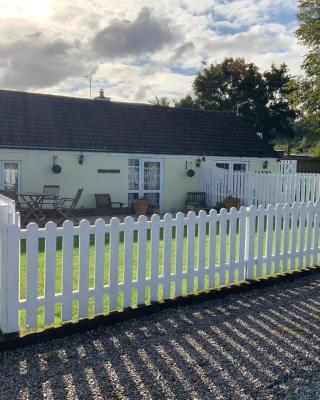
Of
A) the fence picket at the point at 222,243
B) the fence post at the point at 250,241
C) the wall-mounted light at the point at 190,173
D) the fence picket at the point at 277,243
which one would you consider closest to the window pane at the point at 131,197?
the wall-mounted light at the point at 190,173

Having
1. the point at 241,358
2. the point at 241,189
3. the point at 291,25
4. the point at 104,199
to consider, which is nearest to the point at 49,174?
→ the point at 104,199

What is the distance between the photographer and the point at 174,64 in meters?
30.1

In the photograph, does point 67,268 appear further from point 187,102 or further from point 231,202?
point 187,102

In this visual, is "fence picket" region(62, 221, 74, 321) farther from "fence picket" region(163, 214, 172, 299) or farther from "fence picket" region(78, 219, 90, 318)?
"fence picket" region(163, 214, 172, 299)

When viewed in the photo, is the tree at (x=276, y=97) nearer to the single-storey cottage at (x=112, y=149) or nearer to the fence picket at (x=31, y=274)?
the single-storey cottage at (x=112, y=149)

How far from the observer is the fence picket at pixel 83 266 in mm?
4445

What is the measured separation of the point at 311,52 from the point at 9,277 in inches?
923

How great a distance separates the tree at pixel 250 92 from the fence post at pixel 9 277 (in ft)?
130

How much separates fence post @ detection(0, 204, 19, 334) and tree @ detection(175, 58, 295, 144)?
39.6 meters

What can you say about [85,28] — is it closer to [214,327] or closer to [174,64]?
[214,327]

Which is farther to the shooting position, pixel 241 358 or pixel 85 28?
pixel 85 28

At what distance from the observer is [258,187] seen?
54.4ft

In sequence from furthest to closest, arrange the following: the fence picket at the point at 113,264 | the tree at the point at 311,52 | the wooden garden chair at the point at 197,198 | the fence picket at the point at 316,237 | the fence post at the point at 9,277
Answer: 1. the tree at the point at 311,52
2. the wooden garden chair at the point at 197,198
3. the fence picket at the point at 316,237
4. the fence picket at the point at 113,264
5. the fence post at the point at 9,277

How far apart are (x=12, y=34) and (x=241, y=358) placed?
13887 millimetres
